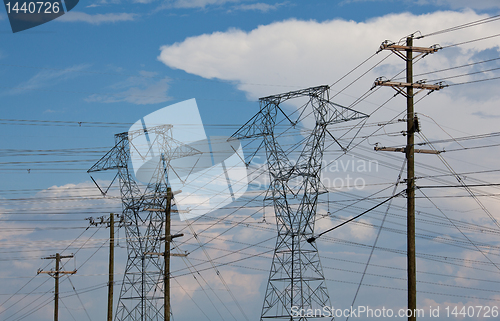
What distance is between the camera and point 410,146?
2419 centimetres

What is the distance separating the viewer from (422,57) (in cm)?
2573

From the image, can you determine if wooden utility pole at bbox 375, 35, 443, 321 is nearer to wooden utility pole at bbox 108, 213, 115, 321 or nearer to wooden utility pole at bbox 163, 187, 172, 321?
wooden utility pole at bbox 163, 187, 172, 321

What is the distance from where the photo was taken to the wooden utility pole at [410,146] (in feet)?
75.2

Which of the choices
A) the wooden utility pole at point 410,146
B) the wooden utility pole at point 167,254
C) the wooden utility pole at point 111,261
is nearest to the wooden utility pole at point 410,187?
the wooden utility pole at point 410,146

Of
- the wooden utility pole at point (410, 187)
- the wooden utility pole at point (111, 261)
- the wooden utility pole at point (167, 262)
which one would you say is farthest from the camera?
the wooden utility pole at point (111, 261)

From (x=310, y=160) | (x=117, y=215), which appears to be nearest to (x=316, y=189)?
(x=310, y=160)

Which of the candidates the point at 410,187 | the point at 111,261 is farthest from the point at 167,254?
the point at 410,187

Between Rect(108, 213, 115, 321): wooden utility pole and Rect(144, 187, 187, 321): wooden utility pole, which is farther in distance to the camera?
Rect(108, 213, 115, 321): wooden utility pole

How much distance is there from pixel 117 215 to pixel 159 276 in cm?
588

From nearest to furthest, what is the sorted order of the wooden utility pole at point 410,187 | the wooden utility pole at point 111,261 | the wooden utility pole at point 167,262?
the wooden utility pole at point 410,187 → the wooden utility pole at point 167,262 → the wooden utility pole at point 111,261

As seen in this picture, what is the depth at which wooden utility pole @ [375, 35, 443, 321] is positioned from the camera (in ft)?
75.2

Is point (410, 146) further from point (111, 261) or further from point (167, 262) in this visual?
point (111, 261)

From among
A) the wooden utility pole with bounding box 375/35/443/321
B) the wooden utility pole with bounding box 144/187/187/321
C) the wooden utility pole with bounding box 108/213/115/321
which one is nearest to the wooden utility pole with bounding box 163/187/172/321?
the wooden utility pole with bounding box 144/187/187/321

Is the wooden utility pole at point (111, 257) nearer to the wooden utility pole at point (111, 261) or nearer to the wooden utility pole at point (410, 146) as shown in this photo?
the wooden utility pole at point (111, 261)
